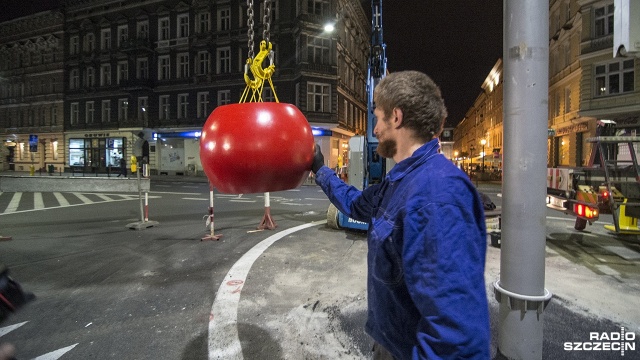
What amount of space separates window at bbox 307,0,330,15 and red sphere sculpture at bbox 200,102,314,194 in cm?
2989

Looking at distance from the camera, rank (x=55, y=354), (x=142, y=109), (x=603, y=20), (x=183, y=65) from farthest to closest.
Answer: (x=142, y=109) < (x=183, y=65) < (x=603, y=20) < (x=55, y=354)

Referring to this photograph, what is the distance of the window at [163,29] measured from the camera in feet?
111

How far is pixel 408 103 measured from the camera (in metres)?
1.36

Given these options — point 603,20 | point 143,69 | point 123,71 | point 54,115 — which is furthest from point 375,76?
point 54,115

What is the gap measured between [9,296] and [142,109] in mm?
37464

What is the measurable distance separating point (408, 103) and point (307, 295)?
329 cm

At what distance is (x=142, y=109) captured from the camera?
34438mm

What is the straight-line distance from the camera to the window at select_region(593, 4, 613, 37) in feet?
68.9

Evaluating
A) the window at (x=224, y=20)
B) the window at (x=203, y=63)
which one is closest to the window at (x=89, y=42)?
the window at (x=203, y=63)

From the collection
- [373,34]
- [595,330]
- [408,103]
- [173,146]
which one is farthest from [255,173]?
[173,146]

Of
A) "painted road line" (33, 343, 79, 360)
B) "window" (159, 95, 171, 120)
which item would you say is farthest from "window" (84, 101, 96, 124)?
"painted road line" (33, 343, 79, 360)

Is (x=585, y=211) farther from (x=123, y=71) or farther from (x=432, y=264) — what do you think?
(x=123, y=71)

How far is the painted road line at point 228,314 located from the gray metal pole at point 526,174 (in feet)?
6.94

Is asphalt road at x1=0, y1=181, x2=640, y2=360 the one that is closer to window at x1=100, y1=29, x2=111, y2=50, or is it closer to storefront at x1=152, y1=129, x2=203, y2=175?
storefront at x1=152, y1=129, x2=203, y2=175
